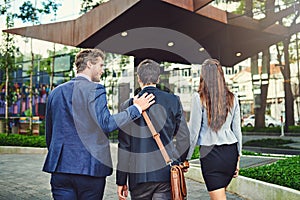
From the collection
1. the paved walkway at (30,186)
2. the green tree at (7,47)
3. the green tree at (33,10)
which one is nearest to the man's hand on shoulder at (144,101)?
the paved walkway at (30,186)

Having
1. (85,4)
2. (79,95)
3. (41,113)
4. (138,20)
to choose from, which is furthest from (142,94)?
(41,113)

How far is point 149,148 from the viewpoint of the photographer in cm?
289

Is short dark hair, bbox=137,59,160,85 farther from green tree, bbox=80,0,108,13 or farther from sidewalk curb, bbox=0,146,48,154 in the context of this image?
green tree, bbox=80,0,108,13

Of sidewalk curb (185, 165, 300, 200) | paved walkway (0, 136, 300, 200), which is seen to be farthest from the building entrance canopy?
sidewalk curb (185, 165, 300, 200)

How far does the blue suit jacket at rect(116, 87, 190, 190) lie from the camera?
2877 millimetres

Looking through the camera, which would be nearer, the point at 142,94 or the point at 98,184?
the point at 98,184

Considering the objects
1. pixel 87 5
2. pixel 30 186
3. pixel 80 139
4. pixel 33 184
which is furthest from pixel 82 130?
pixel 87 5

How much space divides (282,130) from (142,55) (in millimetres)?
5797

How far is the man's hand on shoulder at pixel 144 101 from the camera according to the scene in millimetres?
2810

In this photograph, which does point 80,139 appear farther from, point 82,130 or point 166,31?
point 166,31

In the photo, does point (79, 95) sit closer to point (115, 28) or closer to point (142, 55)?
point (115, 28)

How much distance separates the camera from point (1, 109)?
22.9 meters

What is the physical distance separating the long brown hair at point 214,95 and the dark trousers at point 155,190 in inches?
27.9

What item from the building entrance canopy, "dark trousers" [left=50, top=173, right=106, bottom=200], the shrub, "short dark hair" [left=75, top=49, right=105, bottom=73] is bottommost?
the shrub
